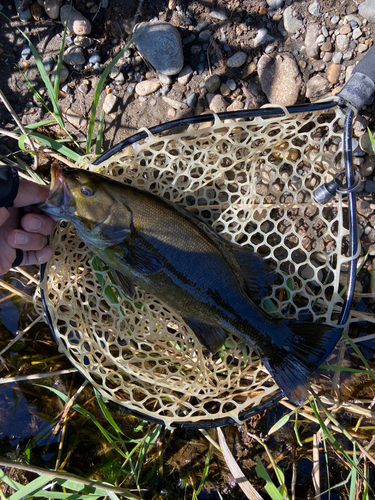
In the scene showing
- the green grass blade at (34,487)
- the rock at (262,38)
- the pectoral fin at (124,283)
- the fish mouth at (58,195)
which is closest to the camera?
the fish mouth at (58,195)

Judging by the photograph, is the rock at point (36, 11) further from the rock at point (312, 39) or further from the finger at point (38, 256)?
the rock at point (312, 39)

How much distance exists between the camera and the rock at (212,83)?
3.72m

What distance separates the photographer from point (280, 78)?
3.69 metres

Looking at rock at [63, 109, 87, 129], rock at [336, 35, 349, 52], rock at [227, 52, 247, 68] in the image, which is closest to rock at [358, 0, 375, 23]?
rock at [336, 35, 349, 52]

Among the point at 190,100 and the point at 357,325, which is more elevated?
the point at 190,100

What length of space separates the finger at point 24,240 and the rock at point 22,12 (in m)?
2.20

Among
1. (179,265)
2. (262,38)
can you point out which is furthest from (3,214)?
(262,38)

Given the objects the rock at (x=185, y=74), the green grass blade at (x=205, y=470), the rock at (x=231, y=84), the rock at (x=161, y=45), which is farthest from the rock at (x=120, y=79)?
the green grass blade at (x=205, y=470)

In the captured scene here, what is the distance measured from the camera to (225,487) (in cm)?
386

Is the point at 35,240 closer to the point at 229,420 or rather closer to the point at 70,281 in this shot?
the point at 70,281

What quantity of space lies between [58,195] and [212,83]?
Result: 1908 mm

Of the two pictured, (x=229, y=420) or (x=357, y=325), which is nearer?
(x=229, y=420)

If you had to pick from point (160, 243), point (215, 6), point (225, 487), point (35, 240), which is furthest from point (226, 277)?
point (215, 6)

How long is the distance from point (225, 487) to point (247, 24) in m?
4.52
